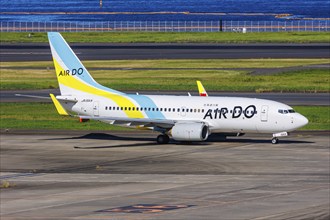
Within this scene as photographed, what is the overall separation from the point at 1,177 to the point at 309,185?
17983 mm

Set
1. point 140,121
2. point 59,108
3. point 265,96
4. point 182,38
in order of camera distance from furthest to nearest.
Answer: point 182,38
point 265,96
point 59,108
point 140,121

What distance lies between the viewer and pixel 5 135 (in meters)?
77.9

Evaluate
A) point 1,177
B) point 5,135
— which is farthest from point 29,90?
point 1,177

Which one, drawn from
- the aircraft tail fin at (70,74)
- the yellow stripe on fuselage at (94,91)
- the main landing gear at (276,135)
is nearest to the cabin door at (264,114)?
the main landing gear at (276,135)

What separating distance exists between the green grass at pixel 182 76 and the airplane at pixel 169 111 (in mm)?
30946

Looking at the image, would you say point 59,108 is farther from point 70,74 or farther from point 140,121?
point 140,121

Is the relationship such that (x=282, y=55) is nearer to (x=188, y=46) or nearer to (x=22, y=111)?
(x=188, y=46)

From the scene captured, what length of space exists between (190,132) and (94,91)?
8713 millimetres

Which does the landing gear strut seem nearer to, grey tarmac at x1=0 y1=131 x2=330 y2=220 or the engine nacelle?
grey tarmac at x1=0 y1=131 x2=330 y2=220

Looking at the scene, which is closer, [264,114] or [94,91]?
[264,114]

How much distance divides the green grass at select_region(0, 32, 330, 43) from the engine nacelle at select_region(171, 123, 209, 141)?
322 feet

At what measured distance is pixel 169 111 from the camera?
238ft

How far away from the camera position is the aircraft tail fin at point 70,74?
74.8 m

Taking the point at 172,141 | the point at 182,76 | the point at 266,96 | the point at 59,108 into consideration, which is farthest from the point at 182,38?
the point at 59,108
